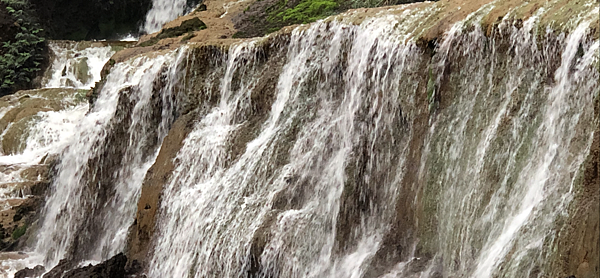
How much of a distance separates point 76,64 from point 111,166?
9508mm

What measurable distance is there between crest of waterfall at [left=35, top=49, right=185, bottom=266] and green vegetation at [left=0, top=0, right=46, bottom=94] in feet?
28.1

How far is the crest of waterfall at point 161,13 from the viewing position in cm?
2550

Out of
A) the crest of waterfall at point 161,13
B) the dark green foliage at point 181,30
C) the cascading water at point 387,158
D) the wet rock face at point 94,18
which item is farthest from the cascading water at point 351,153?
the wet rock face at point 94,18

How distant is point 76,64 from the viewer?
21.8m

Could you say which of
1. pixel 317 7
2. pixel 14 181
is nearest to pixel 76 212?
pixel 14 181

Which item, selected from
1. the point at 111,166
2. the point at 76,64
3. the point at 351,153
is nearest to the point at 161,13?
the point at 76,64

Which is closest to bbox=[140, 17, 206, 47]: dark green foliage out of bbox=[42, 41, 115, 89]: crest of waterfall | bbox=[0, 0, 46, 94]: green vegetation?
bbox=[42, 41, 115, 89]: crest of waterfall

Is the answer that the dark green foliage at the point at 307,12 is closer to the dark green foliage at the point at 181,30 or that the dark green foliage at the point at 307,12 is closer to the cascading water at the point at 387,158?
the dark green foliage at the point at 181,30

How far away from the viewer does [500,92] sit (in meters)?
7.79

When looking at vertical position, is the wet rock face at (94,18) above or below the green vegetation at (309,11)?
above

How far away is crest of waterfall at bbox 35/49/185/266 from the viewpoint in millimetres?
13172

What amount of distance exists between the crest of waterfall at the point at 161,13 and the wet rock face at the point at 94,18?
44 cm

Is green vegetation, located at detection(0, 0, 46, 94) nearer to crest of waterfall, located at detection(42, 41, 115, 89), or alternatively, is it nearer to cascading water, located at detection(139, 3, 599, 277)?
crest of waterfall, located at detection(42, 41, 115, 89)

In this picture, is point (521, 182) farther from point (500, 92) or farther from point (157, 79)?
point (157, 79)
